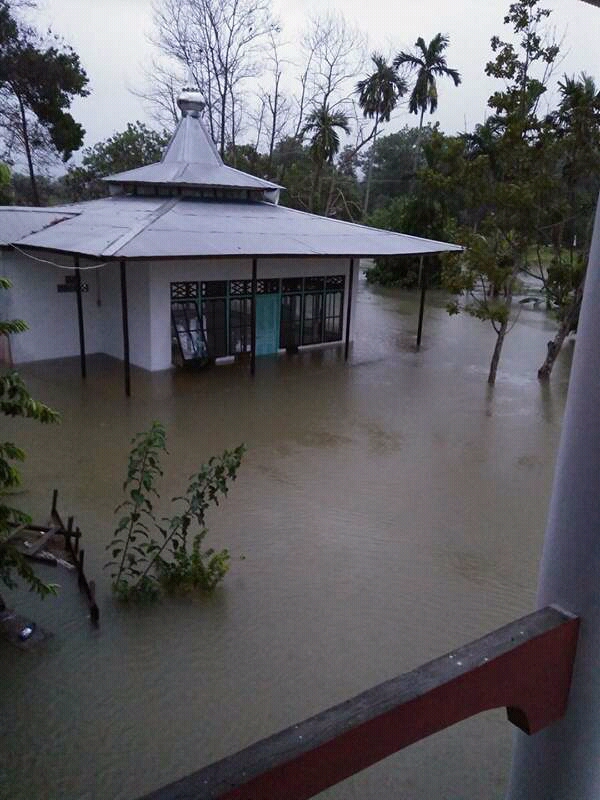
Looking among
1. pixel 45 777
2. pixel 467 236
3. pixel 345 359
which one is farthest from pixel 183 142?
pixel 45 777

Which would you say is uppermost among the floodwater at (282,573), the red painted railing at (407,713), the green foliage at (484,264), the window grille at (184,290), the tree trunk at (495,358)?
the green foliage at (484,264)

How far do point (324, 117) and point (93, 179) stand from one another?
38.1 ft

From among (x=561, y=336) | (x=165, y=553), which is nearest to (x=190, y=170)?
(x=561, y=336)

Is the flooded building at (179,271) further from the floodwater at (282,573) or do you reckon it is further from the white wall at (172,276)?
the floodwater at (282,573)

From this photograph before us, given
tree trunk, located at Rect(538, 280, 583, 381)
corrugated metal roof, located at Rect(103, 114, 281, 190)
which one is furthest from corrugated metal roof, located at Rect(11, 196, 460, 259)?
tree trunk, located at Rect(538, 280, 583, 381)

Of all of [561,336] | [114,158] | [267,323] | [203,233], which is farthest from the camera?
[114,158]

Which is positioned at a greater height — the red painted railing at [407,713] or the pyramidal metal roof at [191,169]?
the pyramidal metal roof at [191,169]

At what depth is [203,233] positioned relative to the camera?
43.9 feet

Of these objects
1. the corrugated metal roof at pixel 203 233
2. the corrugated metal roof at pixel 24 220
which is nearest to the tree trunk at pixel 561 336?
the corrugated metal roof at pixel 203 233

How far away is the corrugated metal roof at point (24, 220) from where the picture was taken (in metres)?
13.5

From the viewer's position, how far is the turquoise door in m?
Answer: 15.3

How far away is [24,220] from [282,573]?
11442 millimetres

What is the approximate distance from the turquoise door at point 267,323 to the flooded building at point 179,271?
25mm

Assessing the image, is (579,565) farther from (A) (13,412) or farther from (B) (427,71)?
(B) (427,71)
